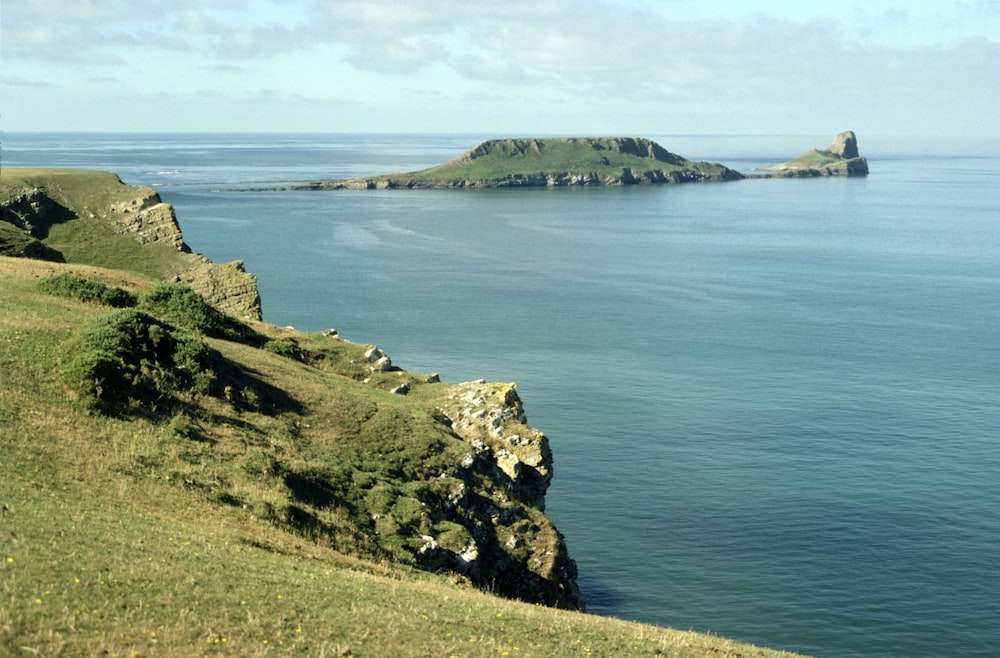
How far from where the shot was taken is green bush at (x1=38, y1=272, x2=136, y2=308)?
4694 centimetres

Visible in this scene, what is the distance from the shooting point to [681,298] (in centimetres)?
12462

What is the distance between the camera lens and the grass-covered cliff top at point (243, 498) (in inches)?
803

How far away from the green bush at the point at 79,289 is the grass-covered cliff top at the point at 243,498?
0.11 metres

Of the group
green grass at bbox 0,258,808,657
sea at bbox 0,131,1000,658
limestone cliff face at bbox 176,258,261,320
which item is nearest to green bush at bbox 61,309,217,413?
green grass at bbox 0,258,808,657

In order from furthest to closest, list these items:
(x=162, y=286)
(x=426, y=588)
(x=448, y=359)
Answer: (x=448, y=359) < (x=162, y=286) < (x=426, y=588)

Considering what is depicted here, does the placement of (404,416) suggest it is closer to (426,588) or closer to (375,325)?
(426,588)

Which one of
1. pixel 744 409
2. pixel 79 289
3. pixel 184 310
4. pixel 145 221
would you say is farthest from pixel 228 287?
pixel 744 409

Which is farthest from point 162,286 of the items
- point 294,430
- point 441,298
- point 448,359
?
point 441,298

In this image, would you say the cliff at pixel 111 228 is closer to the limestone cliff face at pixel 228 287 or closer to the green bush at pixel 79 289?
the limestone cliff face at pixel 228 287

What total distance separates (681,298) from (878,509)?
229 ft

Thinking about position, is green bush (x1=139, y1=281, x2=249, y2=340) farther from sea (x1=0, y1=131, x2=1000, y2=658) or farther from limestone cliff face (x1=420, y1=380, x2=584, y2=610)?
sea (x1=0, y1=131, x2=1000, y2=658)

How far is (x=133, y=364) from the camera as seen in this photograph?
119 feet

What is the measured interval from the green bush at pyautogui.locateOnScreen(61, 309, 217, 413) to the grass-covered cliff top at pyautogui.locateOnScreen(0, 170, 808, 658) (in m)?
0.09

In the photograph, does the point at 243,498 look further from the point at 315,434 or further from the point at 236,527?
the point at 315,434
